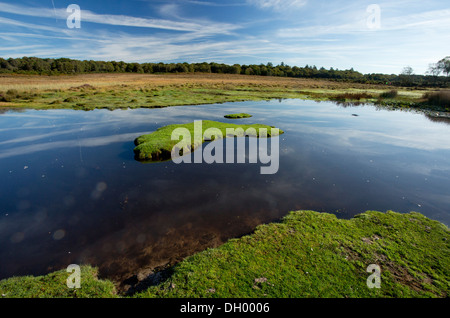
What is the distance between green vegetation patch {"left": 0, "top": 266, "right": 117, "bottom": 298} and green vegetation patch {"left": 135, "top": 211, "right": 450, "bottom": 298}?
1.43 meters

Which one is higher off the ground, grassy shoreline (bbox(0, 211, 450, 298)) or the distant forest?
the distant forest

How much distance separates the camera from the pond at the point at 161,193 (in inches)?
391

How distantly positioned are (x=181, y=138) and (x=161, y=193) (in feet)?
32.5

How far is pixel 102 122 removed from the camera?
32.8 meters

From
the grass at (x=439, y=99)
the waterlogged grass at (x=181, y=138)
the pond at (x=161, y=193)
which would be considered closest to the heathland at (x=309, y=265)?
the pond at (x=161, y=193)

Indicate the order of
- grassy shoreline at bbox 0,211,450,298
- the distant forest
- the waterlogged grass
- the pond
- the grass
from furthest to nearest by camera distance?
the distant forest < the grass < the waterlogged grass < the pond < grassy shoreline at bbox 0,211,450,298

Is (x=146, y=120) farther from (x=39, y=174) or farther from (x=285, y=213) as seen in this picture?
(x=285, y=213)

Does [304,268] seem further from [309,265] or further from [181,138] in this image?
[181,138]

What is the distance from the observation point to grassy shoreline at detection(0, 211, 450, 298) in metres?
7.01

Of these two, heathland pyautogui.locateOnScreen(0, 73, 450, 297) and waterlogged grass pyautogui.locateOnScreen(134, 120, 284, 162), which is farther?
waterlogged grass pyautogui.locateOnScreen(134, 120, 284, 162)

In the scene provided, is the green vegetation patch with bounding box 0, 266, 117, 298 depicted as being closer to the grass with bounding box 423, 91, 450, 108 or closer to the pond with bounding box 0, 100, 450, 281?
the pond with bounding box 0, 100, 450, 281

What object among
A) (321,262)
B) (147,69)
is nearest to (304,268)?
(321,262)

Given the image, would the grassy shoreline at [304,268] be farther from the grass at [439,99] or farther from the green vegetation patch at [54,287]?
the grass at [439,99]

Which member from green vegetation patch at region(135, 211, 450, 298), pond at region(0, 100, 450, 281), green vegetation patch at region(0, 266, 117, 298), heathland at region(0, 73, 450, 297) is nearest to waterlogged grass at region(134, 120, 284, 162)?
pond at region(0, 100, 450, 281)
